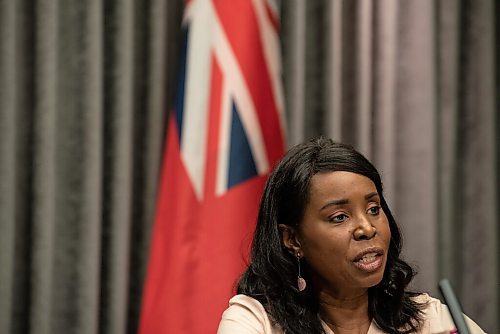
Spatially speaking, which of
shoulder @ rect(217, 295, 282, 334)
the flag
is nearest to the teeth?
shoulder @ rect(217, 295, 282, 334)

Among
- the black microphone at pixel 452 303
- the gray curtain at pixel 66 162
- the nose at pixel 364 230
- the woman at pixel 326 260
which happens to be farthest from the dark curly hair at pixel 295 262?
the gray curtain at pixel 66 162

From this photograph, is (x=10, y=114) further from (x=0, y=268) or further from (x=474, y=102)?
(x=474, y=102)

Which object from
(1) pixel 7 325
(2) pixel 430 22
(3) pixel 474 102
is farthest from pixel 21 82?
(3) pixel 474 102

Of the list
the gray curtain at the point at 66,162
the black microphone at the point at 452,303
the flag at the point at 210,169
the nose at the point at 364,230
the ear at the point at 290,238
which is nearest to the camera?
the black microphone at the point at 452,303

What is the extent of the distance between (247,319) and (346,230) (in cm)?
27

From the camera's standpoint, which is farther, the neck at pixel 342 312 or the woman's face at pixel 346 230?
the neck at pixel 342 312

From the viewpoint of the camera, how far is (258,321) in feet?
5.28

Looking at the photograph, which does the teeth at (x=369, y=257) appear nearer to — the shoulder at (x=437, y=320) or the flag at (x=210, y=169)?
the shoulder at (x=437, y=320)

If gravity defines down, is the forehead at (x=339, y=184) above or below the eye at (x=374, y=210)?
above

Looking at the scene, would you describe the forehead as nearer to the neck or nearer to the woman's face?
the woman's face

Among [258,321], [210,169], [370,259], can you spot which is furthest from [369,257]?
[210,169]

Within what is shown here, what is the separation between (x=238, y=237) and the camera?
2307 mm

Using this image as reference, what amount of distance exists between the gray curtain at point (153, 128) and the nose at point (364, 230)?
1.12m

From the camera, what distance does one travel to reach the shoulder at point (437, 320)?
1.68 m
